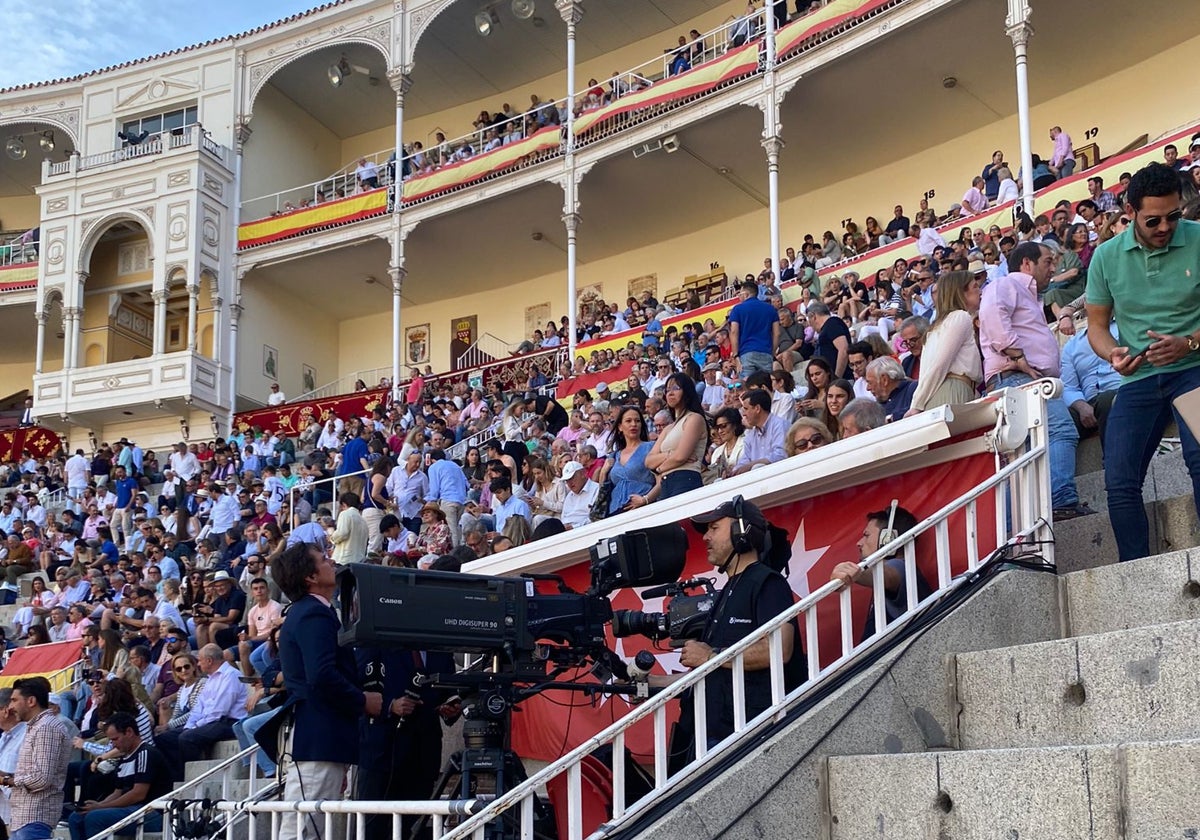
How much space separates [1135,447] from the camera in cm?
506

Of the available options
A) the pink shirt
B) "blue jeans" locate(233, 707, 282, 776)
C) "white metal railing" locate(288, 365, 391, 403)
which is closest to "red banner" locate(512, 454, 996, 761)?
the pink shirt

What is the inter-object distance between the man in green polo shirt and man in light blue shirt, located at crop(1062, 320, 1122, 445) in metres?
1.44

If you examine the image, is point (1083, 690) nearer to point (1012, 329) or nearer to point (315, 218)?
point (1012, 329)

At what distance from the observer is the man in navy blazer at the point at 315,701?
5.54 metres

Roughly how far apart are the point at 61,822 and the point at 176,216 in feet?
70.3

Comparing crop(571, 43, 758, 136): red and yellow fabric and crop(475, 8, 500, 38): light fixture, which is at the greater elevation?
crop(475, 8, 500, 38): light fixture

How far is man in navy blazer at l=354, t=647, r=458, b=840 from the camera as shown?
6.30 meters

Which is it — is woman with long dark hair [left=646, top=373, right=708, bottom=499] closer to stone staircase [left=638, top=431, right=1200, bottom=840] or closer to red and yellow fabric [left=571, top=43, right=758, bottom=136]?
stone staircase [left=638, top=431, right=1200, bottom=840]

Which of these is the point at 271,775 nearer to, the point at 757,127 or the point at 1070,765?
the point at 1070,765

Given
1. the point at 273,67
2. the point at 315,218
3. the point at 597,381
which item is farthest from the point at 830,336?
the point at 273,67

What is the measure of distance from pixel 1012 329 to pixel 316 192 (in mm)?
25731

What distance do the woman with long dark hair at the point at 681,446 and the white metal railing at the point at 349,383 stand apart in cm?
2324

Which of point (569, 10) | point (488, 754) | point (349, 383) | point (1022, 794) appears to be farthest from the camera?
point (349, 383)

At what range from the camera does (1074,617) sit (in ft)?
16.4
